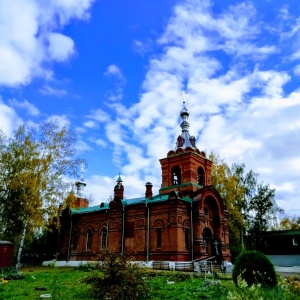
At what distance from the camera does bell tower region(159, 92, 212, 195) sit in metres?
31.0

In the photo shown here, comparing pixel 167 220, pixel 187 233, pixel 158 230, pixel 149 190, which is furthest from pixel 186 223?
pixel 149 190

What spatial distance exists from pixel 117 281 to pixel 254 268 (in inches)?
196

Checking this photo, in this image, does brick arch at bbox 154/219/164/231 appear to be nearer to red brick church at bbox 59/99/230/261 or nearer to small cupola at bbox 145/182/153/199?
red brick church at bbox 59/99/230/261

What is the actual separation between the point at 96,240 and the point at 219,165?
18494 mm

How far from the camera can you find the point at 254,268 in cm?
1149

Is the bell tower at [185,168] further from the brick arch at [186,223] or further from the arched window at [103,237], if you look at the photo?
the arched window at [103,237]

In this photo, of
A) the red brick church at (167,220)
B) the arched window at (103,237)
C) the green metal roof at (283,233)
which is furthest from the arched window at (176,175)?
the green metal roof at (283,233)

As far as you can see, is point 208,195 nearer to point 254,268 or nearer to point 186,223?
point 186,223

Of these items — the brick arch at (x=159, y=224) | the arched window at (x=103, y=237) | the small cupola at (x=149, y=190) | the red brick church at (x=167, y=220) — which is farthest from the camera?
the arched window at (x=103, y=237)

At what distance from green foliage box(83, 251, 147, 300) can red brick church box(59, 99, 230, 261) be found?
600 inches

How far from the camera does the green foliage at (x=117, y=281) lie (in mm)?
10234

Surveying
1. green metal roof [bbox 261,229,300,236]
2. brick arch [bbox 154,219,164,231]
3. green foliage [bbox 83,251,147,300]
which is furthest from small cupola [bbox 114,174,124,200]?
green metal roof [bbox 261,229,300,236]

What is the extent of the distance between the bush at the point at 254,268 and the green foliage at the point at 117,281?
350 cm

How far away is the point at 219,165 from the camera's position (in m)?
40.7
